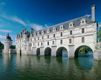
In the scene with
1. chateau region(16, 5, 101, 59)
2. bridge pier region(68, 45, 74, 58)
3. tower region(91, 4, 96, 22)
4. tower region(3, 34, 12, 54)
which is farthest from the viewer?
tower region(3, 34, 12, 54)

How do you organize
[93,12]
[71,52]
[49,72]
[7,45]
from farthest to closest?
[7,45]
[71,52]
[93,12]
[49,72]

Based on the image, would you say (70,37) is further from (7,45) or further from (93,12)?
(7,45)

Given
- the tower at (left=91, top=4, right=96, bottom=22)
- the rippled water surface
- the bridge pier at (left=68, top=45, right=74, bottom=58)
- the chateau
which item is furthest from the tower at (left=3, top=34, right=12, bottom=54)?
the tower at (left=91, top=4, right=96, bottom=22)

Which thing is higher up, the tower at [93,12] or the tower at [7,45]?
the tower at [93,12]

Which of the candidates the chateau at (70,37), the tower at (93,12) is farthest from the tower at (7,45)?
the tower at (93,12)

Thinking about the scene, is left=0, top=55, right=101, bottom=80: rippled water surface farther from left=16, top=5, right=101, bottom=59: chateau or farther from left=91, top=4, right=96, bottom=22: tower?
left=91, top=4, right=96, bottom=22: tower

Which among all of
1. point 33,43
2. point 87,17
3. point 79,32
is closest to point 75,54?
point 79,32

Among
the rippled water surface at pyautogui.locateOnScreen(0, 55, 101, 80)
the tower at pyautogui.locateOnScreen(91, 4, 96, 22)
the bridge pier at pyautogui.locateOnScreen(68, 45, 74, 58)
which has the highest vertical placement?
the tower at pyautogui.locateOnScreen(91, 4, 96, 22)

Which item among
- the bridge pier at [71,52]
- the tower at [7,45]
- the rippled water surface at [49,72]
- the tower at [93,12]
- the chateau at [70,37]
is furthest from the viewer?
the tower at [7,45]

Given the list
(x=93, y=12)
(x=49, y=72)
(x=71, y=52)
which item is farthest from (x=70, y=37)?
(x=49, y=72)

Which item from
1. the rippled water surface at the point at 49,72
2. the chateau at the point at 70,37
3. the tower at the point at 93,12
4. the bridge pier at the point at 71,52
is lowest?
the rippled water surface at the point at 49,72

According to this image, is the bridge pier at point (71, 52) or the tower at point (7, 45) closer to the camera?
the bridge pier at point (71, 52)

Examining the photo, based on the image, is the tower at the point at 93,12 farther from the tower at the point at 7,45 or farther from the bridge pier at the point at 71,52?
the tower at the point at 7,45

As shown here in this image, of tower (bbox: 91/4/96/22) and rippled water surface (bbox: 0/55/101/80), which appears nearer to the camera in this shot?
rippled water surface (bbox: 0/55/101/80)
